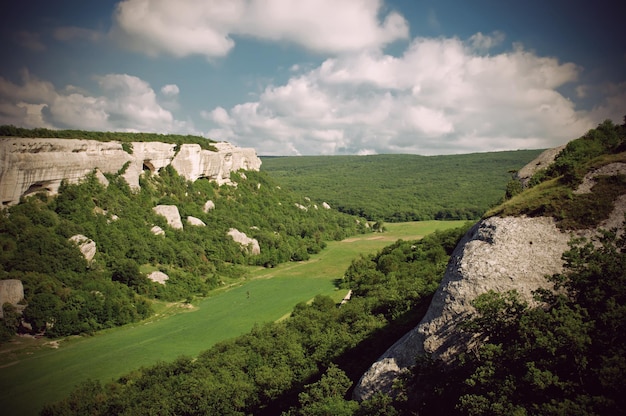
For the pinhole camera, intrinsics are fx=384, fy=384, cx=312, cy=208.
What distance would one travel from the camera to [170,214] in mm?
64375

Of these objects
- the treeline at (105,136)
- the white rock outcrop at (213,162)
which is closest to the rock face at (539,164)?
the treeline at (105,136)

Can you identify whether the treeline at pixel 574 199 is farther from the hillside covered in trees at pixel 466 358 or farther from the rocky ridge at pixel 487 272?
the rocky ridge at pixel 487 272

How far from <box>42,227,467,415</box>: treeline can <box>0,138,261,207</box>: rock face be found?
28465 mm

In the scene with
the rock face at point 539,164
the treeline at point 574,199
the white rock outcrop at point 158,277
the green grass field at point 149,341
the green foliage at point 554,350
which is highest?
the rock face at point 539,164

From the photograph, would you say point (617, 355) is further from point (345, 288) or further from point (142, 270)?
point (142, 270)

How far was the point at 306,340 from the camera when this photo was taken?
1195 inches

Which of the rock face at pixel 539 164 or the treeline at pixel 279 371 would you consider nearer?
the treeline at pixel 279 371

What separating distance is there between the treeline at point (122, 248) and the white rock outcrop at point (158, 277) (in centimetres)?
84

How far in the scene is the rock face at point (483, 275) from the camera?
15039mm

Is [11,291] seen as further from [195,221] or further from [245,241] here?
[245,241]

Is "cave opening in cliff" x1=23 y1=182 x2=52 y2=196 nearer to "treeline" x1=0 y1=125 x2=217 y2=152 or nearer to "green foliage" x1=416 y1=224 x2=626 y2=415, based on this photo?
"treeline" x1=0 y1=125 x2=217 y2=152

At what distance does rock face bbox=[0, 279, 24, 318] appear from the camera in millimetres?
37094

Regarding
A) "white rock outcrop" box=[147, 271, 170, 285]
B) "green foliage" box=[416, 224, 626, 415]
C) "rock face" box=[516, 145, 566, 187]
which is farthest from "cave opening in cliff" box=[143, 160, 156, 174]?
"green foliage" box=[416, 224, 626, 415]

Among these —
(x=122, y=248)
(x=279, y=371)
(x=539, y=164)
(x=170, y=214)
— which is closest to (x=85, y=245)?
(x=122, y=248)
